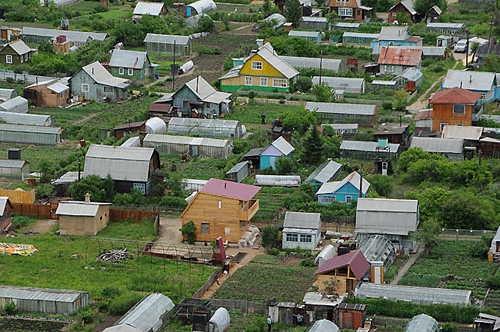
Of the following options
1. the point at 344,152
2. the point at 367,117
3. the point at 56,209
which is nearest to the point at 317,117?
the point at 367,117

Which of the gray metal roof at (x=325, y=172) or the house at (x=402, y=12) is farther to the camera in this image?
the house at (x=402, y=12)

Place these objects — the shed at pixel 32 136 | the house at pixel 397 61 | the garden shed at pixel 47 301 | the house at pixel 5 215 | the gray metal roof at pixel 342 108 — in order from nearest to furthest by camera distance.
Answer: the garden shed at pixel 47 301, the house at pixel 5 215, the shed at pixel 32 136, the gray metal roof at pixel 342 108, the house at pixel 397 61

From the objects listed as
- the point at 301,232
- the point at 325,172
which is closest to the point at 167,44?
the point at 325,172

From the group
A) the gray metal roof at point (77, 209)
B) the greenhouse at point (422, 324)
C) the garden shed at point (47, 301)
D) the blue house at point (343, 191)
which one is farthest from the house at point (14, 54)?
the greenhouse at point (422, 324)

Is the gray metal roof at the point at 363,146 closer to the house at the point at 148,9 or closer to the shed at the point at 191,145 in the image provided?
the shed at the point at 191,145

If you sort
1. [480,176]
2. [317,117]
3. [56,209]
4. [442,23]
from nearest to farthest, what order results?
[56,209], [480,176], [317,117], [442,23]

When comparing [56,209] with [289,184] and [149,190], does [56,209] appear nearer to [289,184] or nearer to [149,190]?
[149,190]
